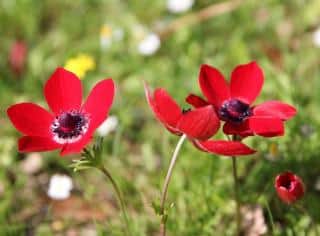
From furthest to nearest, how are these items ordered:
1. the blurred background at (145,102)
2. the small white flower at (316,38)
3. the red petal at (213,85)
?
the small white flower at (316,38) < the blurred background at (145,102) < the red petal at (213,85)

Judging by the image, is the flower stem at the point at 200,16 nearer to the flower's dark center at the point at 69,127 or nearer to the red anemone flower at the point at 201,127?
the flower's dark center at the point at 69,127

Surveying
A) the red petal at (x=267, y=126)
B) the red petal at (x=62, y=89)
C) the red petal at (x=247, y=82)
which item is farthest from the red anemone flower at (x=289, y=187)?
the red petal at (x=62, y=89)

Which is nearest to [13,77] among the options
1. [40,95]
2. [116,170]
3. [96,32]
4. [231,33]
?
[40,95]

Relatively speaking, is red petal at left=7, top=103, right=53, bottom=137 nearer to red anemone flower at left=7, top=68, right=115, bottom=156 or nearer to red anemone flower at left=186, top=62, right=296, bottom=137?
red anemone flower at left=7, top=68, right=115, bottom=156

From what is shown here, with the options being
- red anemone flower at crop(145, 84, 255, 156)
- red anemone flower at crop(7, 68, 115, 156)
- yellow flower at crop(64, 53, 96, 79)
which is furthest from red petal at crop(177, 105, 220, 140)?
yellow flower at crop(64, 53, 96, 79)

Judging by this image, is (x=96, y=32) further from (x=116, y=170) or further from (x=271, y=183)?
(x=271, y=183)

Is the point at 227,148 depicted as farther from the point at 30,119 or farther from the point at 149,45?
the point at 149,45

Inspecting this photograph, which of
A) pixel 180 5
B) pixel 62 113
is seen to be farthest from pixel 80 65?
pixel 62 113
